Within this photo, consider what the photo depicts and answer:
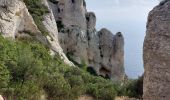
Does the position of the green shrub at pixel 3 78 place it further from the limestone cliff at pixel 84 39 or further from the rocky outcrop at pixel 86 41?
the rocky outcrop at pixel 86 41

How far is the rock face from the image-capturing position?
36.7ft

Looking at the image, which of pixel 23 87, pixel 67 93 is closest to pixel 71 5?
pixel 67 93

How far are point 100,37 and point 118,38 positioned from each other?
301cm

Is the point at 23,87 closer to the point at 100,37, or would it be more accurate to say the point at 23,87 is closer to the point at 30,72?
the point at 30,72

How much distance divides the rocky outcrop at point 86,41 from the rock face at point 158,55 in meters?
56.2

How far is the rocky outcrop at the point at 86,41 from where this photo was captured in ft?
227

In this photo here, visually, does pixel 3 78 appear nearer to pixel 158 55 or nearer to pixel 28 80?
pixel 28 80

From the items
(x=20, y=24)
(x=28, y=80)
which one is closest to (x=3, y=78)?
(x=28, y=80)

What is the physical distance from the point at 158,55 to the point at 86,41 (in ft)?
197

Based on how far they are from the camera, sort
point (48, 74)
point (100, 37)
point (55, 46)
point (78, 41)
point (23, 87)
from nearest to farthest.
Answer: point (23, 87) < point (48, 74) < point (55, 46) < point (78, 41) < point (100, 37)

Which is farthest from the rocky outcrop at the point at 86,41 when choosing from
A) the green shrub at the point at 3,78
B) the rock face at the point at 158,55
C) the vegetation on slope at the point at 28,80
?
the rock face at the point at 158,55

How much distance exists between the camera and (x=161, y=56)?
11320mm

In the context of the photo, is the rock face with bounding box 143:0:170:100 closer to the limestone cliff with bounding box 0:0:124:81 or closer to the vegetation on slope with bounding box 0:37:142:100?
the vegetation on slope with bounding box 0:37:142:100

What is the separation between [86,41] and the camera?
Result: 71375 mm
